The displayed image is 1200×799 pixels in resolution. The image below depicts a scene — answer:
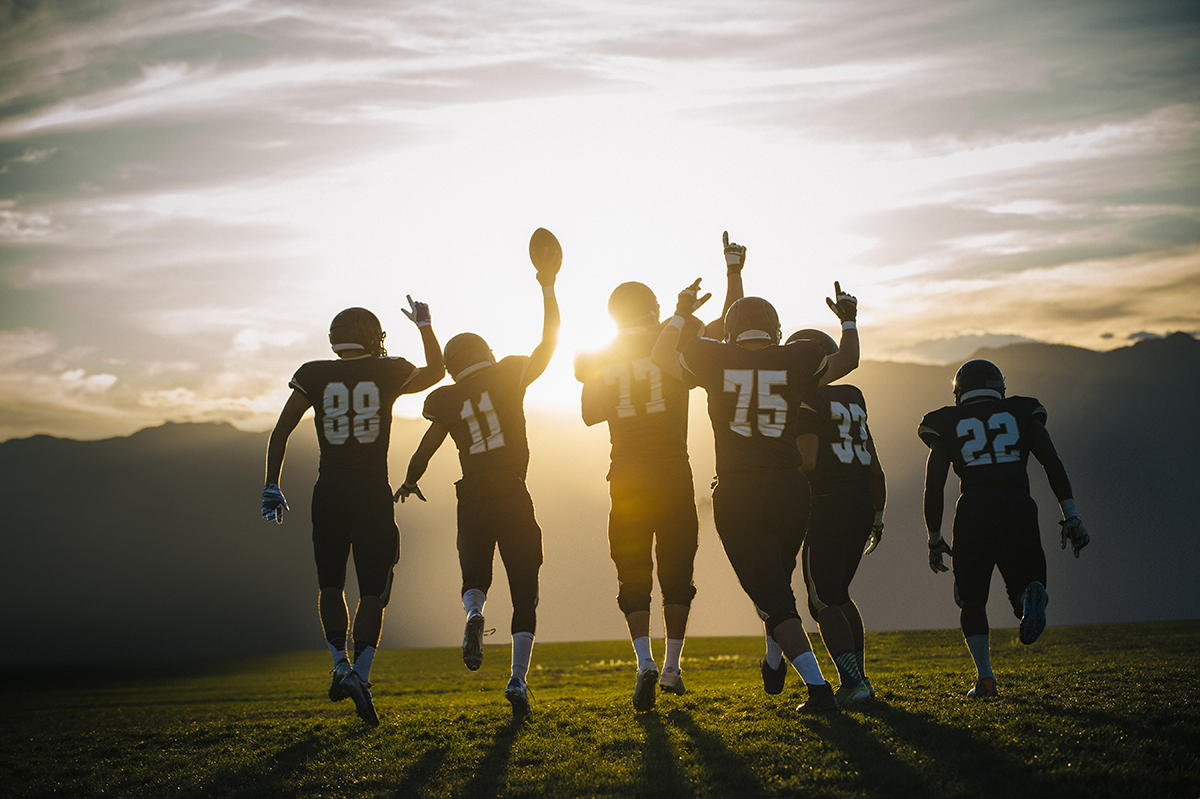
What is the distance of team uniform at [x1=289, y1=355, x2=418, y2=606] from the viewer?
7.13m

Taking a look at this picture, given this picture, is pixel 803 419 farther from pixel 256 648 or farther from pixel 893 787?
pixel 256 648

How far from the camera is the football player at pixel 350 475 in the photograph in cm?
710

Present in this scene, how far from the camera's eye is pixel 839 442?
7410 millimetres

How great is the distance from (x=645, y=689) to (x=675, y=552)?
49.2 inches

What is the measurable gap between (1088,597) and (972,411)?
166 metres

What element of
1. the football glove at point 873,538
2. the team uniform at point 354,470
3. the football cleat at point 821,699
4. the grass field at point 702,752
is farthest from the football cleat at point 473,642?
the football glove at point 873,538

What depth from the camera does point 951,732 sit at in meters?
5.23

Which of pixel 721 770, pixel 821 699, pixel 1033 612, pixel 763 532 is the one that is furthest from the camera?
pixel 1033 612

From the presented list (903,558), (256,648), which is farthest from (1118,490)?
(256,648)

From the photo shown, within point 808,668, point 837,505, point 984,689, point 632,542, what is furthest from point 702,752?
point 984,689

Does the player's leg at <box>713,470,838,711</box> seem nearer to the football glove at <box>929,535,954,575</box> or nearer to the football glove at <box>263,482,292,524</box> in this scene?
the football glove at <box>929,535,954,575</box>

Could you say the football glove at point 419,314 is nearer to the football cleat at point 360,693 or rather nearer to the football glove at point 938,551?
the football cleat at point 360,693

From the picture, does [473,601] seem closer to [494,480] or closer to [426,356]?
[494,480]

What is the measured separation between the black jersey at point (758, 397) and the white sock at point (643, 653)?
1.83 meters
